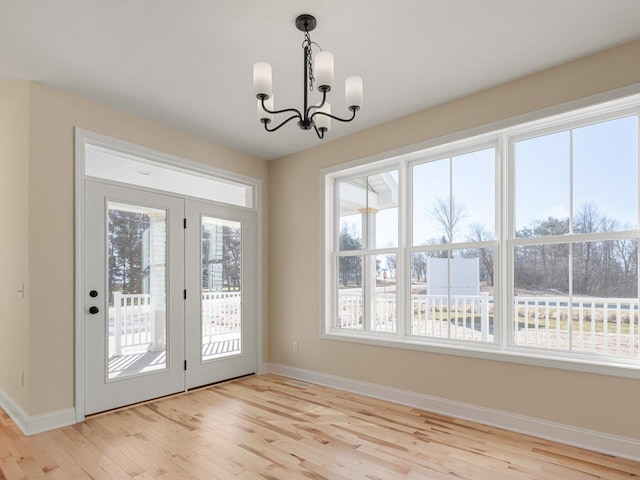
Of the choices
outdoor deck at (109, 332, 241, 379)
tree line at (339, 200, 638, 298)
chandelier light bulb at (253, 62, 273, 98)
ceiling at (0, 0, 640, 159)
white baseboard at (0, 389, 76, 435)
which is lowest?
white baseboard at (0, 389, 76, 435)

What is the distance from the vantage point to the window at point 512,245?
111 inches

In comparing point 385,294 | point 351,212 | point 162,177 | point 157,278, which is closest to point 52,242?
point 157,278

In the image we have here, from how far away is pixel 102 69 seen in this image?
115 inches

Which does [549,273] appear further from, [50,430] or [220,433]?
[50,430]

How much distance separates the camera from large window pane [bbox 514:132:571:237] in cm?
304

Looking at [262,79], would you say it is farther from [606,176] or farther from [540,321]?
[540,321]

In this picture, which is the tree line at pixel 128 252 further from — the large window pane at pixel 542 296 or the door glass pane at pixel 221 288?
the large window pane at pixel 542 296

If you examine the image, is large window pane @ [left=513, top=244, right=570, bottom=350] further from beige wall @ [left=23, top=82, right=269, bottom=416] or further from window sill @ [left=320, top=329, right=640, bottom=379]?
beige wall @ [left=23, top=82, right=269, bottom=416]

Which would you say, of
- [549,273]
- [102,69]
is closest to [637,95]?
[549,273]

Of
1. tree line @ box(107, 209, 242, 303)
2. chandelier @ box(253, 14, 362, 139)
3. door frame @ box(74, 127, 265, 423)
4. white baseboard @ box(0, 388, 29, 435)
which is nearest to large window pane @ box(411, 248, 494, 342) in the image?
chandelier @ box(253, 14, 362, 139)

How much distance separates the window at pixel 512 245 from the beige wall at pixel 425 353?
14 centimetres

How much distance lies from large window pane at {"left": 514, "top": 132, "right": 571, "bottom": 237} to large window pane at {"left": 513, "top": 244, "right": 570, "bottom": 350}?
17cm

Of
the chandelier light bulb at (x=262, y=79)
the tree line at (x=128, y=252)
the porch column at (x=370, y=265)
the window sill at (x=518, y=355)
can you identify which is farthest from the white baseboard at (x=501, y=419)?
the chandelier light bulb at (x=262, y=79)

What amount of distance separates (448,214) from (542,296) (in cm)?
106
